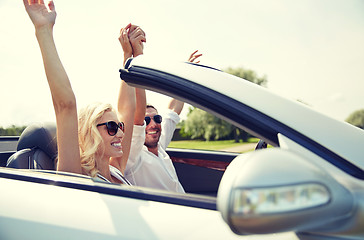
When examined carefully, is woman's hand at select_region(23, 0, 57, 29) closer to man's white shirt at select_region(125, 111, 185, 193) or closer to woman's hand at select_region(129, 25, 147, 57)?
woman's hand at select_region(129, 25, 147, 57)

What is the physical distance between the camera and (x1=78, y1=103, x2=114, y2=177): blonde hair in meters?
2.10

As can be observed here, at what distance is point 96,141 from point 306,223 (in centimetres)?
164

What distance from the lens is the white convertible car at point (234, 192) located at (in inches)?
28.8

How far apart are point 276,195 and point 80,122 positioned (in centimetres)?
180

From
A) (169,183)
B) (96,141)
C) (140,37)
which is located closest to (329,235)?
(140,37)

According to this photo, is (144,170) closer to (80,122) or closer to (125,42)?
(80,122)

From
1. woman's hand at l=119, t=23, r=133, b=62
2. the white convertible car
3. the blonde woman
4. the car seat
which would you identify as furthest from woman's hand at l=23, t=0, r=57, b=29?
the car seat

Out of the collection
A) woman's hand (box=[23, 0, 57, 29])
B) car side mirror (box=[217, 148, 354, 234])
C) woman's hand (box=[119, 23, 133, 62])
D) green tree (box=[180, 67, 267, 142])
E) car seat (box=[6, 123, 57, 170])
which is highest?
woman's hand (box=[23, 0, 57, 29])

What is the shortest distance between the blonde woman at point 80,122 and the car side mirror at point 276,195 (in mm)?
1213

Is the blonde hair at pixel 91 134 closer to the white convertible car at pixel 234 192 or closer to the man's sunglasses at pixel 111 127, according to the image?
the man's sunglasses at pixel 111 127

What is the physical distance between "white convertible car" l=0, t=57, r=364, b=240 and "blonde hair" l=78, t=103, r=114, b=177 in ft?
2.10

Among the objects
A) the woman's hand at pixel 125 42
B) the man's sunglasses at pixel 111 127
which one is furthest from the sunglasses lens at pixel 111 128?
the woman's hand at pixel 125 42

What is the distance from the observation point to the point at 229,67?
38.2 m

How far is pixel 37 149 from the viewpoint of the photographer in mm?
2258
